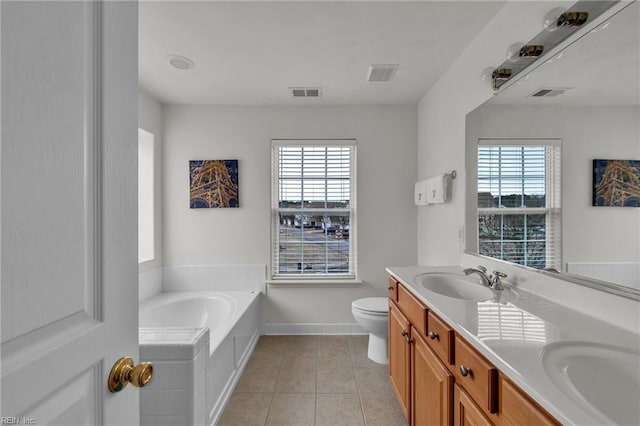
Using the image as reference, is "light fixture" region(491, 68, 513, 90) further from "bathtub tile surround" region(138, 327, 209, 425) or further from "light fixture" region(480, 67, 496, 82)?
"bathtub tile surround" region(138, 327, 209, 425)

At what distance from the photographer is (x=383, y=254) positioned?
10.0 feet

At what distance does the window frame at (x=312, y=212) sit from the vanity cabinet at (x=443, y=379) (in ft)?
3.75

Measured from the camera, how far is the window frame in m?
3.04

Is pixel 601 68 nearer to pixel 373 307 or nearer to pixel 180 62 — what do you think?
pixel 373 307

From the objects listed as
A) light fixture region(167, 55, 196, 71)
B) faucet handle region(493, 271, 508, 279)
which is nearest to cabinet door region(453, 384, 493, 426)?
faucet handle region(493, 271, 508, 279)

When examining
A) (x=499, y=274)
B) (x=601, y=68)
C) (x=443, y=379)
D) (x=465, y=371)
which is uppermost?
(x=601, y=68)

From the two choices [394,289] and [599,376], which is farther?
[394,289]

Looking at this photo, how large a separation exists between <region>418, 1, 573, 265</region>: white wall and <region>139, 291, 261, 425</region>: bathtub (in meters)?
1.75

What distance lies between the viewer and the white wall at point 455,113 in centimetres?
156

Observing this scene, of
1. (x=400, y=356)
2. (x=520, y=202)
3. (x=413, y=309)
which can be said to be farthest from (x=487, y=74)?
(x=400, y=356)

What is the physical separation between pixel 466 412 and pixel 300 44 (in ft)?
7.08

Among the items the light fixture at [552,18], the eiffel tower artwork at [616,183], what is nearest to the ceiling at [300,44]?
the light fixture at [552,18]

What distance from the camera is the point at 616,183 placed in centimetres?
108

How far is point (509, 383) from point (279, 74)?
2398 millimetres
